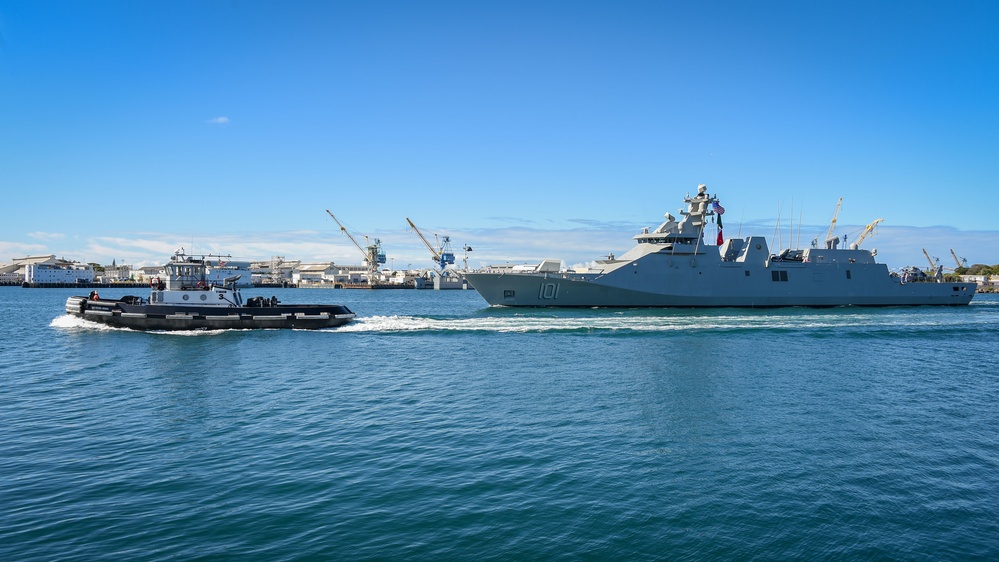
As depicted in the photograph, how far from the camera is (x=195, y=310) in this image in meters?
32.7

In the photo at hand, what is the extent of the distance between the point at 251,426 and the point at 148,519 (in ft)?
16.1

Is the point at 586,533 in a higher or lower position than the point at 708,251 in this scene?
lower

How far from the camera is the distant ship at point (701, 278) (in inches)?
1889

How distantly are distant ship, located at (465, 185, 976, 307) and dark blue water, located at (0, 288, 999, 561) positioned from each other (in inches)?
959

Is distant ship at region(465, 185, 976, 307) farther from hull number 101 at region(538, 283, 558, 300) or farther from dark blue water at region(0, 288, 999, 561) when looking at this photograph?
dark blue water at region(0, 288, 999, 561)

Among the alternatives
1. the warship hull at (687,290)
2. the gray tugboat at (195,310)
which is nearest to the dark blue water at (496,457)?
the gray tugboat at (195,310)

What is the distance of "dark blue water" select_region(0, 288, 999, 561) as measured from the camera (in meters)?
7.81

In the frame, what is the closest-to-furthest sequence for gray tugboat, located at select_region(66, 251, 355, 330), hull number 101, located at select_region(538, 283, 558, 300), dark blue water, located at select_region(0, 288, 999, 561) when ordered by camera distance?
dark blue water, located at select_region(0, 288, 999, 561), gray tugboat, located at select_region(66, 251, 355, 330), hull number 101, located at select_region(538, 283, 558, 300)

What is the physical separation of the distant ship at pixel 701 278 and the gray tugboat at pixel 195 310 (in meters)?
17.0

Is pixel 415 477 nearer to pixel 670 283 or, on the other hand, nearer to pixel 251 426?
pixel 251 426

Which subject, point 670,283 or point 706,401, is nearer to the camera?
point 706,401

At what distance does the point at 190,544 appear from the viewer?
7.57 m

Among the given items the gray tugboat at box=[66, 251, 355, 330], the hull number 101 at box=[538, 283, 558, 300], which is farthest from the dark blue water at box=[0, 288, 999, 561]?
the hull number 101 at box=[538, 283, 558, 300]

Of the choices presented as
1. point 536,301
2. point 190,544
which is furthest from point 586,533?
point 536,301
